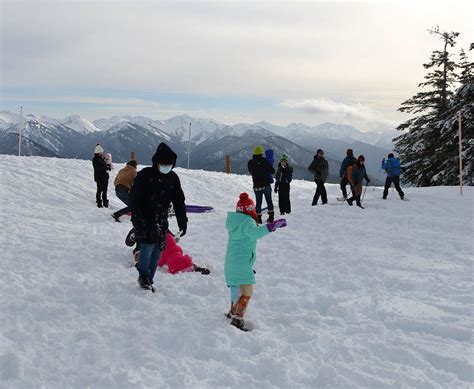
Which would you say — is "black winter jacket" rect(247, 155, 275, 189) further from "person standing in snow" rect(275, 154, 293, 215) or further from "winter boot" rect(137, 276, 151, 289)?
"winter boot" rect(137, 276, 151, 289)

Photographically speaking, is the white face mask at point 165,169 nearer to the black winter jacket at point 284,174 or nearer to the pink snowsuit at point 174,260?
the pink snowsuit at point 174,260

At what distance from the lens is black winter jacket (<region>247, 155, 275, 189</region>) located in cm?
1183

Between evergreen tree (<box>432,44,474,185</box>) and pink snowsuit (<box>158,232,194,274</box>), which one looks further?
evergreen tree (<box>432,44,474,185</box>)

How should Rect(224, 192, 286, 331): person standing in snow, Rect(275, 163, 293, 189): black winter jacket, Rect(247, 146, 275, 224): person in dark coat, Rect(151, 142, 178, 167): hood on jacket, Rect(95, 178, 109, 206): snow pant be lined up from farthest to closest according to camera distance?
Rect(275, 163, 293, 189): black winter jacket
Rect(95, 178, 109, 206): snow pant
Rect(247, 146, 275, 224): person in dark coat
Rect(151, 142, 178, 167): hood on jacket
Rect(224, 192, 286, 331): person standing in snow

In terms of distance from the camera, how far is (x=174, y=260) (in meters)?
7.16

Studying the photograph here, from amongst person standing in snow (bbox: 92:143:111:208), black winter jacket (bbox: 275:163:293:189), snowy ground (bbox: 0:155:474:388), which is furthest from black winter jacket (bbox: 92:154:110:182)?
black winter jacket (bbox: 275:163:293:189)

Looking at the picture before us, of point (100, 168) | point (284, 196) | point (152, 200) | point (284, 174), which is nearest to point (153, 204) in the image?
point (152, 200)

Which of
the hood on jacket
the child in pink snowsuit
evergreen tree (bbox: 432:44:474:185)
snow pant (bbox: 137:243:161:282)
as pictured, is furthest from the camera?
evergreen tree (bbox: 432:44:474:185)

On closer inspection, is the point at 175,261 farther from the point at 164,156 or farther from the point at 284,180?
the point at 284,180

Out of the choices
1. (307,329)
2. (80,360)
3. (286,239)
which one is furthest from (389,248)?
(80,360)

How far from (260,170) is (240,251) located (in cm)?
692

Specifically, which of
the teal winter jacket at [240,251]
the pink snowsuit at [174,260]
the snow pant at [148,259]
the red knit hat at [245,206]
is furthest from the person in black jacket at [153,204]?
the red knit hat at [245,206]

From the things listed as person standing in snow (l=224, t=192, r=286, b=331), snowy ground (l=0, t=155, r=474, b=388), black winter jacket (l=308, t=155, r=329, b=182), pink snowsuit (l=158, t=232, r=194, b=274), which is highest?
black winter jacket (l=308, t=155, r=329, b=182)

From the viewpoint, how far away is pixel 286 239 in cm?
1027
